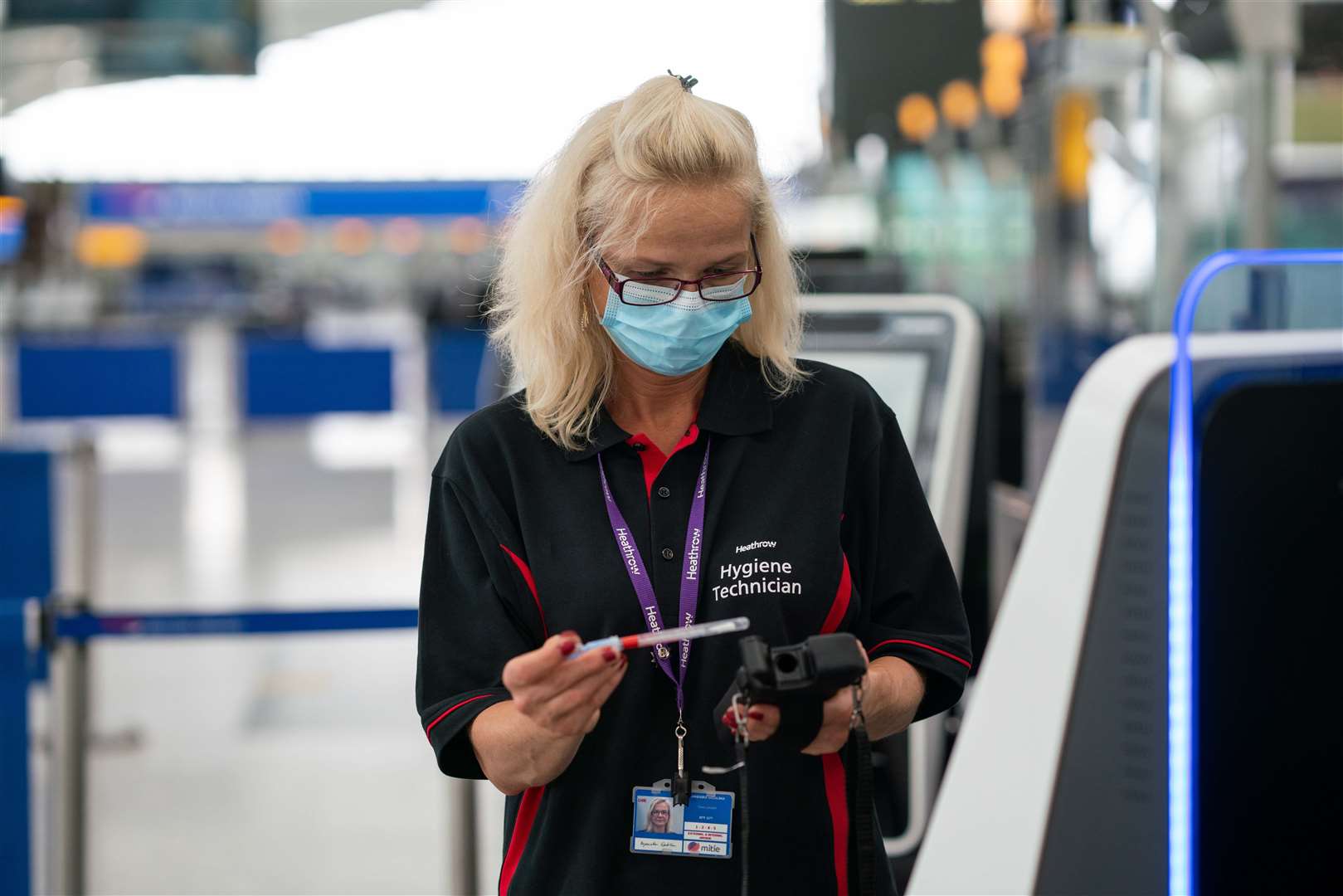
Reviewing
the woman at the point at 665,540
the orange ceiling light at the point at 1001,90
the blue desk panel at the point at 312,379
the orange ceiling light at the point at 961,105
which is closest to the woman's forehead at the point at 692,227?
the woman at the point at 665,540

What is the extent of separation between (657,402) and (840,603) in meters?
0.29

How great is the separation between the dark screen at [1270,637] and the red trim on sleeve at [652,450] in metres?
0.59

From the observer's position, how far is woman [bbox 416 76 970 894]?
138 cm

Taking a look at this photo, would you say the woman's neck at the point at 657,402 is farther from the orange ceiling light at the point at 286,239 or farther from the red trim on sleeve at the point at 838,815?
the orange ceiling light at the point at 286,239

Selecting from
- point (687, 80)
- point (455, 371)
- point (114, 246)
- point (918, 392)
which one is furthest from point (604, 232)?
point (114, 246)

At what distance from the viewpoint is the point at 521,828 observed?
4.84 ft

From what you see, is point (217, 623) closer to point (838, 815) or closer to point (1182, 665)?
point (838, 815)

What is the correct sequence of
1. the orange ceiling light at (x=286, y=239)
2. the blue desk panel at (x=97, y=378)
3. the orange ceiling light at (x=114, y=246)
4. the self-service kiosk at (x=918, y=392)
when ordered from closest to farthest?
the self-service kiosk at (x=918, y=392)
the blue desk panel at (x=97, y=378)
the orange ceiling light at (x=114, y=246)
the orange ceiling light at (x=286, y=239)

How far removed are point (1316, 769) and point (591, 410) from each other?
97cm

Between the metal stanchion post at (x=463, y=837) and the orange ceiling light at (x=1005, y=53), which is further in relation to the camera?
the orange ceiling light at (x=1005, y=53)

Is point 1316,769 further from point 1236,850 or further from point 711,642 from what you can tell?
point 711,642

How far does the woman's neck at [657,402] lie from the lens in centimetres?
149

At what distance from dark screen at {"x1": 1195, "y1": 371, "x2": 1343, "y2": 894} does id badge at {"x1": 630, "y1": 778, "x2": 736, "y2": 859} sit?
1.92 feet

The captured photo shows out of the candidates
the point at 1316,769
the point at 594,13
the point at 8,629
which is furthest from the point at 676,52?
the point at 1316,769
